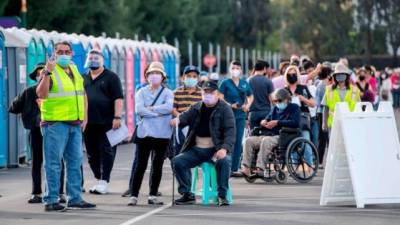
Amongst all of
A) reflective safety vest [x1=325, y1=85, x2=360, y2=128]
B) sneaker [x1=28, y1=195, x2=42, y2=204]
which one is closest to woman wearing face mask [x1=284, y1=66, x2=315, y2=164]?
reflective safety vest [x1=325, y1=85, x2=360, y2=128]

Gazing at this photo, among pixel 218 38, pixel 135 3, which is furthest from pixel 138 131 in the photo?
pixel 218 38

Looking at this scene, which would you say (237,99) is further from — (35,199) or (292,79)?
(35,199)

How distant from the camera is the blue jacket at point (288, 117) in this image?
19.4m

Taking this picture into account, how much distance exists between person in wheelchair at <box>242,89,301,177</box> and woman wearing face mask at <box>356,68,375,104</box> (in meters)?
5.46

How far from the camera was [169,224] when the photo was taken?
13.8m

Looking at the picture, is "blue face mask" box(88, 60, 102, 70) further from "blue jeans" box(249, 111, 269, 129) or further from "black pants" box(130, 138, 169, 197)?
"blue jeans" box(249, 111, 269, 129)

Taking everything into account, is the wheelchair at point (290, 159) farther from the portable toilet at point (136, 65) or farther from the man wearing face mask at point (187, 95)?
the portable toilet at point (136, 65)

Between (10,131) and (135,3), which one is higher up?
(135,3)

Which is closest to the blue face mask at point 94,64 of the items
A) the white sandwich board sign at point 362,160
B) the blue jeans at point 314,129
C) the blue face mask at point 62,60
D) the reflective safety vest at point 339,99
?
the blue face mask at point 62,60

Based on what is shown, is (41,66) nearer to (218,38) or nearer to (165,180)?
(165,180)

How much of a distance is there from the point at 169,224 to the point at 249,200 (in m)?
2.96

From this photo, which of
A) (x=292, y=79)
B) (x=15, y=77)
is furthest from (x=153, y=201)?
(x=15, y=77)

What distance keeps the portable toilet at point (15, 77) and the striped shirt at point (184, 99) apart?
20.4ft

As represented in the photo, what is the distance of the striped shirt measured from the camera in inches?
703
